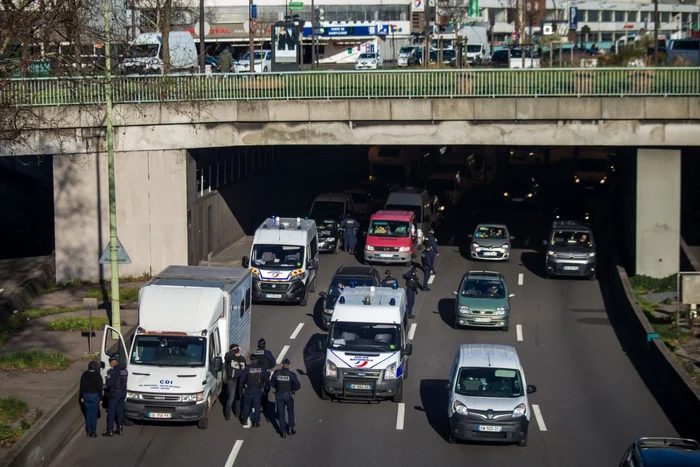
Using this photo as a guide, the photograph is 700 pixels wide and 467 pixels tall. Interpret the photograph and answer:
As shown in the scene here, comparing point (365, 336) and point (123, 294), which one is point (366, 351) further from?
point (123, 294)

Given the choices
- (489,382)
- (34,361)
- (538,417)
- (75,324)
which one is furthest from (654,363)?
(75,324)

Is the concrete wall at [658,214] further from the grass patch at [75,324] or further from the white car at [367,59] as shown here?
the white car at [367,59]

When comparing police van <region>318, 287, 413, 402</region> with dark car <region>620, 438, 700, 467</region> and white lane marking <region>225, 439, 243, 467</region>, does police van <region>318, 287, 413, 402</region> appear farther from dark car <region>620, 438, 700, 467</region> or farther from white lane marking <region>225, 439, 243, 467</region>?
dark car <region>620, 438, 700, 467</region>

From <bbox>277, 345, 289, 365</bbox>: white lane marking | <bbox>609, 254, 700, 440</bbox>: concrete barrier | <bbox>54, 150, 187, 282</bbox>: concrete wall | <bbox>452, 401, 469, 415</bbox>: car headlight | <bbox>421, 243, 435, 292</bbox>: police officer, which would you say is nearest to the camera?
<bbox>452, 401, 469, 415</bbox>: car headlight

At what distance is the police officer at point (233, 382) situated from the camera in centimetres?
2102

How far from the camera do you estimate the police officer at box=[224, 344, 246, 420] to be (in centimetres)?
2102

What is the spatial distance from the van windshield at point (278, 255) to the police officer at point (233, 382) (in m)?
9.41

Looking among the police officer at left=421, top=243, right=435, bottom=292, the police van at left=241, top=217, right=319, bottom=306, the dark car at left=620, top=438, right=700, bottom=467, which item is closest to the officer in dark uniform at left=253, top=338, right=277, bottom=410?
the dark car at left=620, top=438, right=700, bottom=467

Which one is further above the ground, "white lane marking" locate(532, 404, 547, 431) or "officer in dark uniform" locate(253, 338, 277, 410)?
"officer in dark uniform" locate(253, 338, 277, 410)

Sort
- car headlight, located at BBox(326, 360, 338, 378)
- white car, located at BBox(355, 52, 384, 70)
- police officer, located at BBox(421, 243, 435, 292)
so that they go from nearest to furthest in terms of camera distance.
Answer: car headlight, located at BBox(326, 360, 338, 378) → police officer, located at BBox(421, 243, 435, 292) → white car, located at BBox(355, 52, 384, 70)

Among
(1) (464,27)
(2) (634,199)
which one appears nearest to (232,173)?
(2) (634,199)

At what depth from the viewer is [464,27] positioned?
8031 cm

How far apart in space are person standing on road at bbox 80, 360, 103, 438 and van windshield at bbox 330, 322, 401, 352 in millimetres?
5374

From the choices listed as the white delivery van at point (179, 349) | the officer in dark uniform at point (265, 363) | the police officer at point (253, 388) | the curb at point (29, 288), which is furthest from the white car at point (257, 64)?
the police officer at point (253, 388)
